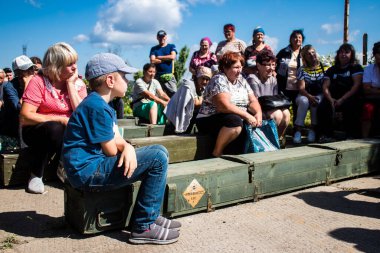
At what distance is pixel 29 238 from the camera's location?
2941mm

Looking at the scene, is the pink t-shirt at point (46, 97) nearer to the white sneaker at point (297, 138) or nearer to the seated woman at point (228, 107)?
the seated woman at point (228, 107)

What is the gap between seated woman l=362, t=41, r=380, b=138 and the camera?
5914 millimetres

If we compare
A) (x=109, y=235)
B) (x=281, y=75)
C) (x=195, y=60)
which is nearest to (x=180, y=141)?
(x=109, y=235)

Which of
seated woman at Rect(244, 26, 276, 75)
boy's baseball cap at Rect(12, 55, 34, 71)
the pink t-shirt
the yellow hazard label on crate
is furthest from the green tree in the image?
the yellow hazard label on crate

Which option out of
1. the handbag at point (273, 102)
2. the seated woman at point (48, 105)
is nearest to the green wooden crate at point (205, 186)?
the seated woman at point (48, 105)

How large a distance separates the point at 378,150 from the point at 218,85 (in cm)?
209

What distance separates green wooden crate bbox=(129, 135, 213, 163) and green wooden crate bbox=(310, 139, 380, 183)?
1.38 metres

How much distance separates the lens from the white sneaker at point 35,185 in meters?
4.04

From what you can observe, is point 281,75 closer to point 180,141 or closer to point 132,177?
point 180,141

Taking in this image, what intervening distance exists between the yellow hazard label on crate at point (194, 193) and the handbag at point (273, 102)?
2.55 metres

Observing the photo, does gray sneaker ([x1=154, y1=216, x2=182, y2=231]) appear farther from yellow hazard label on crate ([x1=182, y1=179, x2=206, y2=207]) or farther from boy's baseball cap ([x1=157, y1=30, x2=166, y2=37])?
boy's baseball cap ([x1=157, y1=30, x2=166, y2=37])

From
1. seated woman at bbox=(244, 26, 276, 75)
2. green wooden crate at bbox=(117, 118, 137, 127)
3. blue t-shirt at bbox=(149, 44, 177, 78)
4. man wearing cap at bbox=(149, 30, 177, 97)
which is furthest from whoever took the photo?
blue t-shirt at bbox=(149, 44, 177, 78)

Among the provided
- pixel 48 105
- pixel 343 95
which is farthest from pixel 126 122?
pixel 343 95

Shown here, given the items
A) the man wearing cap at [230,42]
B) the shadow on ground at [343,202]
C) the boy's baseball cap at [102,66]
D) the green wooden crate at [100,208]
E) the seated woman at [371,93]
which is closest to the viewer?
the boy's baseball cap at [102,66]
